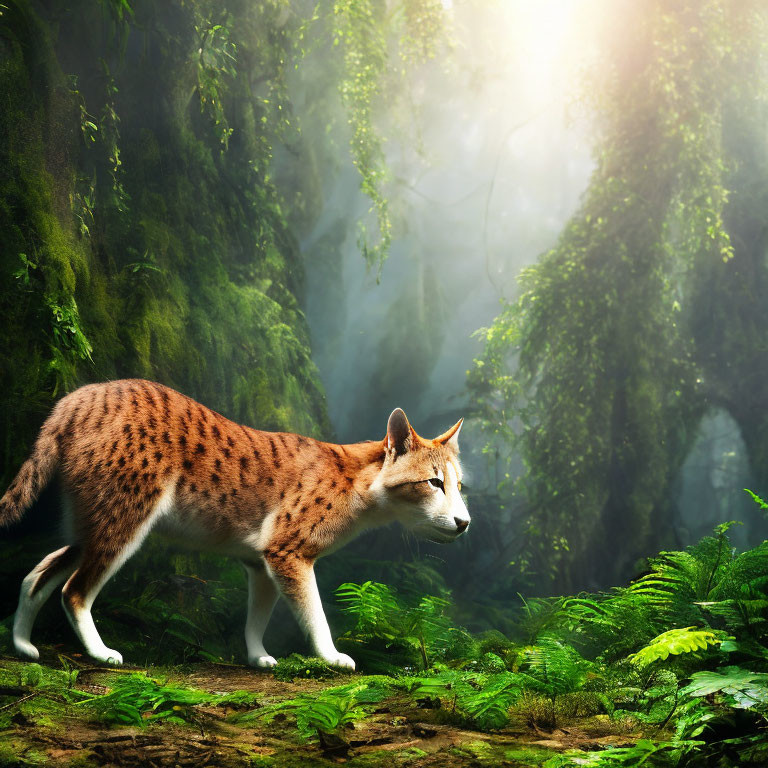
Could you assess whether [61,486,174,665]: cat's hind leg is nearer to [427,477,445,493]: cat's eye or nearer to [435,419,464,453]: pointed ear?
[427,477,445,493]: cat's eye

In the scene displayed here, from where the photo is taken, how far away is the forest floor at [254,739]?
1339 millimetres

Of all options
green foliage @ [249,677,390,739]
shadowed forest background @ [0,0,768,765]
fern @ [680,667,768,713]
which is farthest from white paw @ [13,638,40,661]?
fern @ [680,667,768,713]

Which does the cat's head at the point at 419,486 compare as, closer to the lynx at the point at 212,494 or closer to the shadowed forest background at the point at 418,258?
the lynx at the point at 212,494

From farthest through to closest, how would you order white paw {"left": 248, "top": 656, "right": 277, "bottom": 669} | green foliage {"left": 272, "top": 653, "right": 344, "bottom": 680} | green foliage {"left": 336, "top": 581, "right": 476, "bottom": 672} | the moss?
1. the moss
2. white paw {"left": 248, "top": 656, "right": 277, "bottom": 669}
3. green foliage {"left": 336, "top": 581, "right": 476, "bottom": 672}
4. green foliage {"left": 272, "top": 653, "right": 344, "bottom": 680}

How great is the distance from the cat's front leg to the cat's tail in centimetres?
109

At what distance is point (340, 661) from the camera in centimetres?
280

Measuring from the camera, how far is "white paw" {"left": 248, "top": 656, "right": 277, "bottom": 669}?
10.1ft

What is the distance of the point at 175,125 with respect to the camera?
524 centimetres

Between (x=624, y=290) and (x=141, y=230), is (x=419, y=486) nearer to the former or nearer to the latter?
(x=141, y=230)

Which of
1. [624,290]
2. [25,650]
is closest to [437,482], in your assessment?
Answer: [25,650]

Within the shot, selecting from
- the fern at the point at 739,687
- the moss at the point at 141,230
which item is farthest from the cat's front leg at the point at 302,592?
the fern at the point at 739,687

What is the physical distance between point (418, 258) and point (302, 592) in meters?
8.76

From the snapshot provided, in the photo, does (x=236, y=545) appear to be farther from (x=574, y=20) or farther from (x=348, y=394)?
(x=574, y=20)

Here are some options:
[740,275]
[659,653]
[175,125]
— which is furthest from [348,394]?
[659,653]
